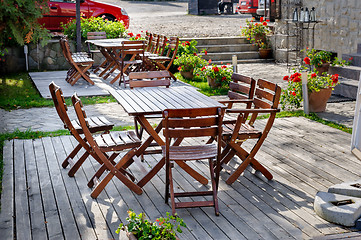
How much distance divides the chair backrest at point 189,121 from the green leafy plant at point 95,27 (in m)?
9.20

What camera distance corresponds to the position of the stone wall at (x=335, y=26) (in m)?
10.0

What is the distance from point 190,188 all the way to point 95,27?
911 cm

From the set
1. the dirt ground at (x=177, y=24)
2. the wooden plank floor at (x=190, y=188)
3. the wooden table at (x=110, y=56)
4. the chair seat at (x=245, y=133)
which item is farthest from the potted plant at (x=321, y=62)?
the chair seat at (x=245, y=133)

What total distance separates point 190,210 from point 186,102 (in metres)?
1.15

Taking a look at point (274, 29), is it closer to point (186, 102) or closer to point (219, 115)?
point (186, 102)

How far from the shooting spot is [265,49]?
512 inches

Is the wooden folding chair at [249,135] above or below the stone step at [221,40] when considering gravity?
below

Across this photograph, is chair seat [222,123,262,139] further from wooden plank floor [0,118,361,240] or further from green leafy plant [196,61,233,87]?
green leafy plant [196,61,233,87]

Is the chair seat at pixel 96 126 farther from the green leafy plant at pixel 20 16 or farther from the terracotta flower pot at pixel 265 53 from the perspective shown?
the terracotta flower pot at pixel 265 53

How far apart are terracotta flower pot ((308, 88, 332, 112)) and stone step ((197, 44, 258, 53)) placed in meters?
5.90

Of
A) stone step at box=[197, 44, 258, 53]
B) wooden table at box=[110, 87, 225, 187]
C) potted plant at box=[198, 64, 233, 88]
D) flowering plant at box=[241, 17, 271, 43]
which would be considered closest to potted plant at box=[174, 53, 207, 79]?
potted plant at box=[198, 64, 233, 88]

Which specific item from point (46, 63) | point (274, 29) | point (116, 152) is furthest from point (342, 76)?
point (46, 63)

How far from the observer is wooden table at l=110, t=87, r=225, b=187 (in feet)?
14.5

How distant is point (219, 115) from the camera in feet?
12.8
